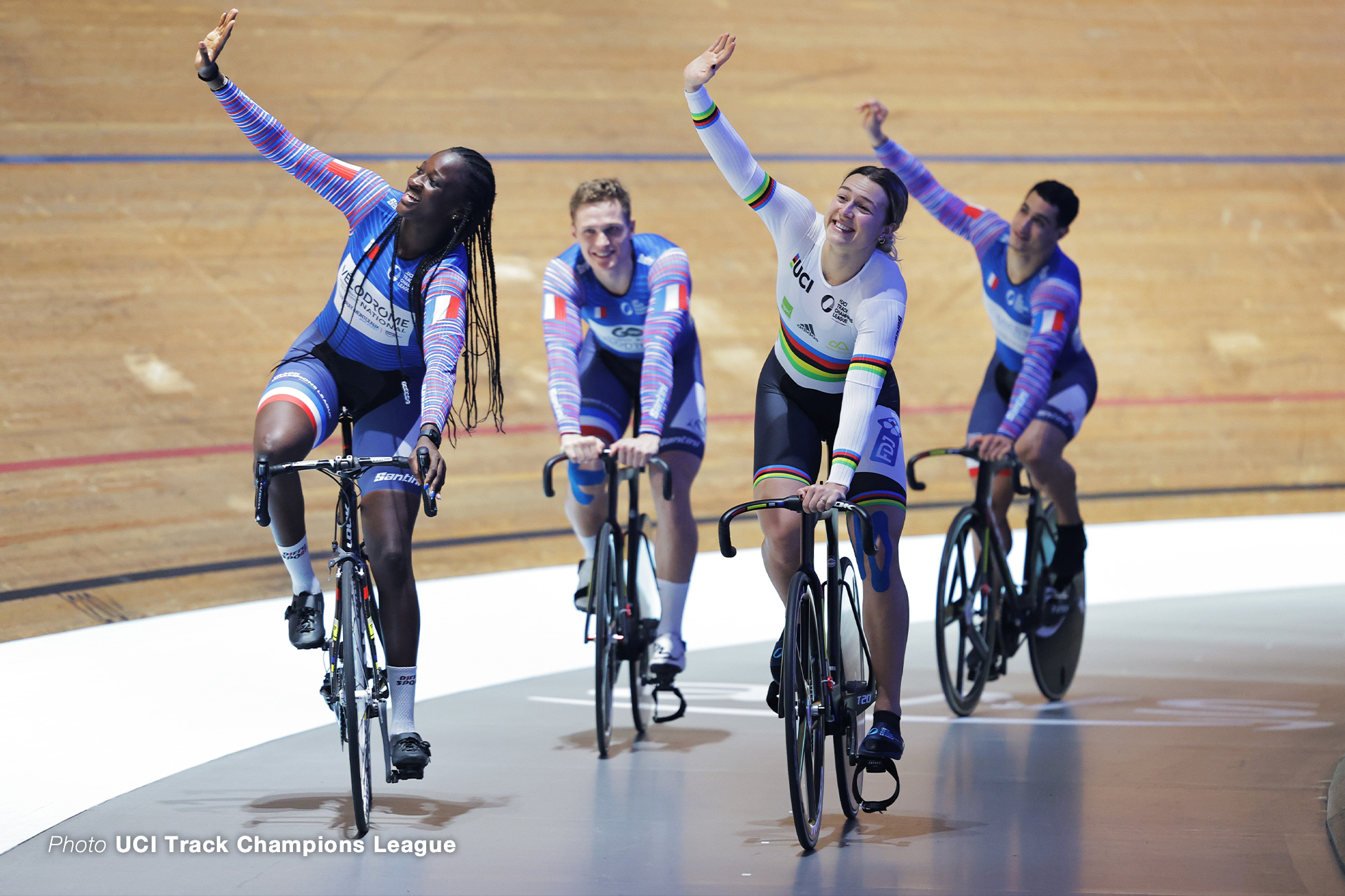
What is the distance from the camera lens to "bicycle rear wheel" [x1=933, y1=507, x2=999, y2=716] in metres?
3.80

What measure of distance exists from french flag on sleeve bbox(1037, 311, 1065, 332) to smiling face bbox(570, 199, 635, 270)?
4.07 ft

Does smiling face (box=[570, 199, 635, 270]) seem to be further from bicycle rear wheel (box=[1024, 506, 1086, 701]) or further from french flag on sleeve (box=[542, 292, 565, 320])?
bicycle rear wheel (box=[1024, 506, 1086, 701])

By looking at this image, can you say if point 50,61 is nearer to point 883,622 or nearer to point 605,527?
point 605,527

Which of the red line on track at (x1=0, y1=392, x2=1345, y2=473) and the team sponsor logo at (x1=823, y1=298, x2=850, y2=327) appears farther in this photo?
the red line on track at (x1=0, y1=392, x2=1345, y2=473)

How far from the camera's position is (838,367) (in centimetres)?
299

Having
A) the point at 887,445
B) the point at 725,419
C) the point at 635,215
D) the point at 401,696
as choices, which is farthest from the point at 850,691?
the point at 635,215

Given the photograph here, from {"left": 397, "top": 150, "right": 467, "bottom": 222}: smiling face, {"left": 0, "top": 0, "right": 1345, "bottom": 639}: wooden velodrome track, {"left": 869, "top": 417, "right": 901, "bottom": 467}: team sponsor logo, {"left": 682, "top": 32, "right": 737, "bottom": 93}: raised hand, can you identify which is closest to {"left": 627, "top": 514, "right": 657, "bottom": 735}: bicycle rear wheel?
{"left": 869, "top": 417, "right": 901, "bottom": 467}: team sponsor logo

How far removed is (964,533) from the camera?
3.84 metres

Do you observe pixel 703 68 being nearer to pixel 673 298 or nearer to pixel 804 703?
pixel 673 298

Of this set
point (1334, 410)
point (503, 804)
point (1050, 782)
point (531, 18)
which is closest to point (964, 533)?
point (1050, 782)

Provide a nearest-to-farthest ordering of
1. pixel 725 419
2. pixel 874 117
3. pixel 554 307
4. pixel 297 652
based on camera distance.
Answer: pixel 554 307
pixel 874 117
pixel 297 652
pixel 725 419

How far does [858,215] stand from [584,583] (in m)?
1.48

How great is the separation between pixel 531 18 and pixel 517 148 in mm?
706

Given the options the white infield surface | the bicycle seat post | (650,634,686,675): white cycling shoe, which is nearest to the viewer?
the bicycle seat post
